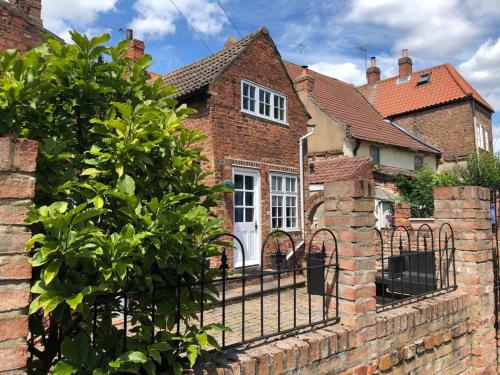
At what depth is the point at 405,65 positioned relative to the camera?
27.4m

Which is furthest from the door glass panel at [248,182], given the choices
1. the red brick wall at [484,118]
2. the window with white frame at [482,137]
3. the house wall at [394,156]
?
the red brick wall at [484,118]

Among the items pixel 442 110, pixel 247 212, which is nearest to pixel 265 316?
pixel 247 212

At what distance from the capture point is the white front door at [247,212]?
10.4 meters

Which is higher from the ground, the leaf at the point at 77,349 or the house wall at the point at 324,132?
the house wall at the point at 324,132

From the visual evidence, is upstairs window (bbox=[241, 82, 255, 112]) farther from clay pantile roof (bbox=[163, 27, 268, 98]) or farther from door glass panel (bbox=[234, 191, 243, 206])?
door glass panel (bbox=[234, 191, 243, 206])

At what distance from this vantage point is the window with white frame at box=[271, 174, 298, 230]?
11.4m

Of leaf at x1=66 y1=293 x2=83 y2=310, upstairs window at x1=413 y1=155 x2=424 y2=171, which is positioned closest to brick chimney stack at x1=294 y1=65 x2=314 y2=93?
upstairs window at x1=413 y1=155 x2=424 y2=171

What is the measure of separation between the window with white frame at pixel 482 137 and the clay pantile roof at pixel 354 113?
3.26 m

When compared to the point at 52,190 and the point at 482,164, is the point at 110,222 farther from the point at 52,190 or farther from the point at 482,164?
→ the point at 482,164

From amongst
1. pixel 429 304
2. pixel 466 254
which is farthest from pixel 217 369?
pixel 466 254

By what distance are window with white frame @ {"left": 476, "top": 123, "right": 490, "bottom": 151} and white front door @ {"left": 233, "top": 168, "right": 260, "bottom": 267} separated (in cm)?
1883

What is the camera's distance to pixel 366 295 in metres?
3.60

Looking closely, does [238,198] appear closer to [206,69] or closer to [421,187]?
[206,69]

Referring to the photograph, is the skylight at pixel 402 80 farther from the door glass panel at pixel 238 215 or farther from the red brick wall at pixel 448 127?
the door glass panel at pixel 238 215
